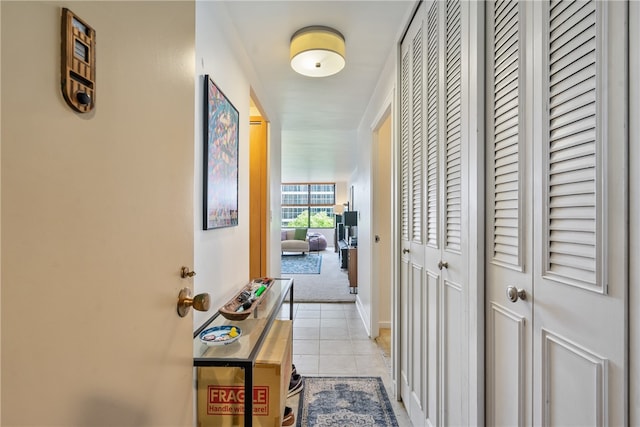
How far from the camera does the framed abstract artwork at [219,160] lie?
1388 millimetres

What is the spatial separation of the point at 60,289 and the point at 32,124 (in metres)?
0.23

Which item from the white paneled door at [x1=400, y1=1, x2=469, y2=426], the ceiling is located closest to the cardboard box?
the white paneled door at [x1=400, y1=1, x2=469, y2=426]

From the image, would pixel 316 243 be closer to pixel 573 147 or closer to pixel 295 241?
pixel 295 241

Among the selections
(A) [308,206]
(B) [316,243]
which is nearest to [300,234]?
(B) [316,243]

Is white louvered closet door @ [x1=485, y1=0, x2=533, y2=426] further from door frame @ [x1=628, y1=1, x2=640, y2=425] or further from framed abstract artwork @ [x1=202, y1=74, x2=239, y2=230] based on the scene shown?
framed abstract artwork @ [x1=202, y1=74, x2=239, y2=230]

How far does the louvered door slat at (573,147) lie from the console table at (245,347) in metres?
0.99

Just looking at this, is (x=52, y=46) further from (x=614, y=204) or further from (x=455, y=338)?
(x=455, y=338)

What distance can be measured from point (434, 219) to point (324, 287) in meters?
3.89

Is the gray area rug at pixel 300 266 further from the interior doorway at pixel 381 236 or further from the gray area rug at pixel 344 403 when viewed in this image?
the gray area rug at pixel 344 403

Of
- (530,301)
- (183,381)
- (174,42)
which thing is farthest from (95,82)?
(530,301)

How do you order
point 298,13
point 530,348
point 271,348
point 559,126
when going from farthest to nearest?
point 298,13
point 271,348
point 530,348
point 559,126

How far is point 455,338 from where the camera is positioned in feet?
4.05

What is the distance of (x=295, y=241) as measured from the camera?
919 centimetres

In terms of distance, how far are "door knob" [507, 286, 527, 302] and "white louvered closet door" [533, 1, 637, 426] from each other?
40mm
